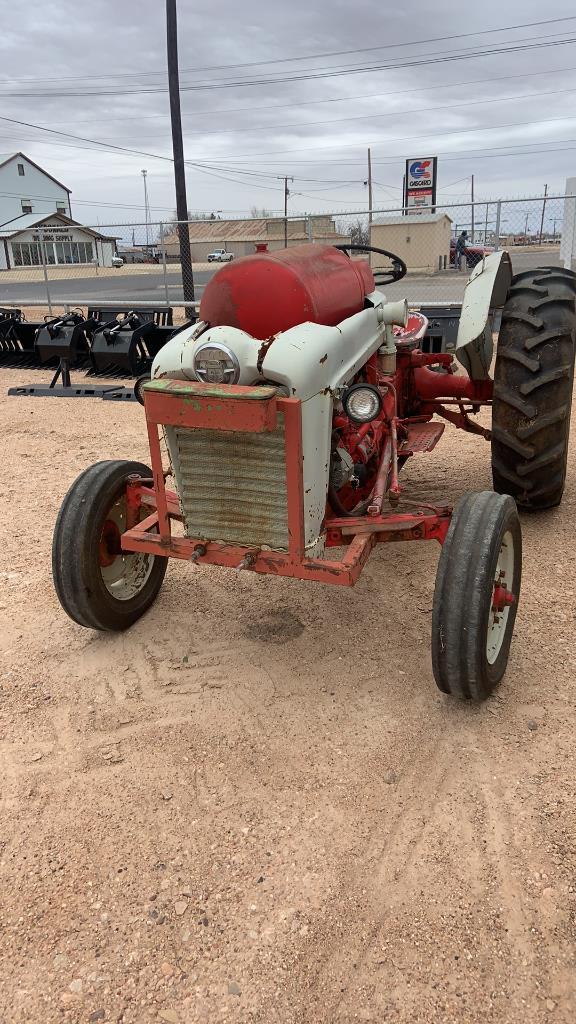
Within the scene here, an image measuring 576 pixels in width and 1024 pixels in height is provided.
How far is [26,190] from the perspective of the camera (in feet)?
207

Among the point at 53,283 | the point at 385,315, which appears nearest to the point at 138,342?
the point at 385,315

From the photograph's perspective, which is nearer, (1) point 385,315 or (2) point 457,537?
(2) point 457,537

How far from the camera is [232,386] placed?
262 cm

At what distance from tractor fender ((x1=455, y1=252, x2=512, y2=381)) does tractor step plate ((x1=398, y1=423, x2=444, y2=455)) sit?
419mm

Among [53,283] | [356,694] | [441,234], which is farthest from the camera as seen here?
[53,283]

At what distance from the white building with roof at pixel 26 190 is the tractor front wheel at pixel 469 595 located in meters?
62.8

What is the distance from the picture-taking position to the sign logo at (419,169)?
83.7 feet

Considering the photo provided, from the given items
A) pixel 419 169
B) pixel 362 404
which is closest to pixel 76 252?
pixel 419 169

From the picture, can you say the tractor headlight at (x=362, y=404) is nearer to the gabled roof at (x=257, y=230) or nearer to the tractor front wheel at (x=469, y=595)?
the tractor front wheel at (x=469, y=595)

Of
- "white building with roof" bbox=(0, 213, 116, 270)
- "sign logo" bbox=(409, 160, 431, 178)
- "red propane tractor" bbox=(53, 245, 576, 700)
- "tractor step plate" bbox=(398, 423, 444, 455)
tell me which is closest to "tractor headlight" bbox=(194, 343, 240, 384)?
"red propane tractor" bbox=(53, 245, 576, 700)

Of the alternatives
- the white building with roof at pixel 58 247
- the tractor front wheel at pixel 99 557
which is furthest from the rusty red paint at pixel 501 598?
the white building with roof at pixel 58 247

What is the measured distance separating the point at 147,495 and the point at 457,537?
1469 millimetres

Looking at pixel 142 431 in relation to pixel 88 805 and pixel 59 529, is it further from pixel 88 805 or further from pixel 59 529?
pixel 88 805

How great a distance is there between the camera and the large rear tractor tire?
13.5ft
